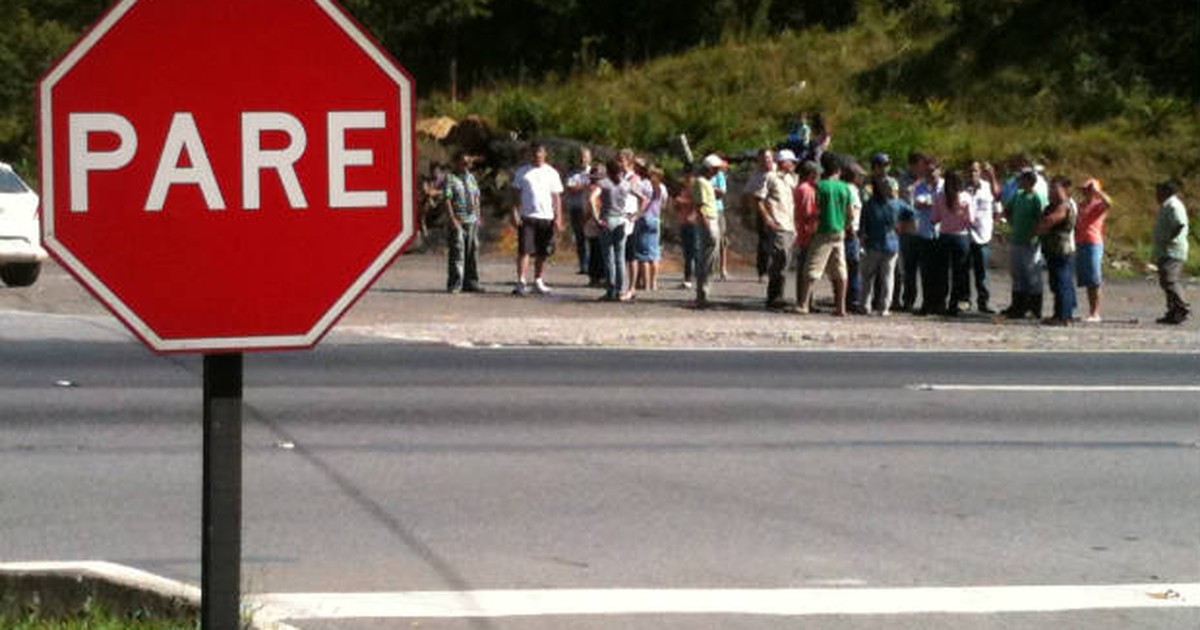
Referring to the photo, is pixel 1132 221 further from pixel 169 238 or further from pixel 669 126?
pixel 169 238

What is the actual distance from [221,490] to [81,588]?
2767 millimetres

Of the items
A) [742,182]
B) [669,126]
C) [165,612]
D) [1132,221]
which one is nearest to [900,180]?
[742,182]

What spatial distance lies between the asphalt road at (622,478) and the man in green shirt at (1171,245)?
4961 mm

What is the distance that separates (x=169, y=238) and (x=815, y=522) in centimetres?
584

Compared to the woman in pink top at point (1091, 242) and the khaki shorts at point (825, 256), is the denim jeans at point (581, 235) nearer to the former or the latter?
the khaki shorts at point (825, 256)

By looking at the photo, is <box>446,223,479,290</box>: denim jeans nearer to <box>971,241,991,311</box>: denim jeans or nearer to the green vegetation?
<box>971,241,991,311</box>: denim jeans

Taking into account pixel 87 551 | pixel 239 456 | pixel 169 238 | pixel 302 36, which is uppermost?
pixel 302 36

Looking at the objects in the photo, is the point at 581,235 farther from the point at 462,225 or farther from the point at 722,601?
the point at 722,601

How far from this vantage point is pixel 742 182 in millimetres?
29562

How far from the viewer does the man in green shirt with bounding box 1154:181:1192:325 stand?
20.6 m

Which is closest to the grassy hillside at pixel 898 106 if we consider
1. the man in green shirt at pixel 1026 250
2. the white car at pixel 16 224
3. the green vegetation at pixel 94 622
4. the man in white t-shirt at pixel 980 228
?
the man in white t-shirt at pixel 980 228

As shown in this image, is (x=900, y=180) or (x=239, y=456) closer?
(x=239, y=456)

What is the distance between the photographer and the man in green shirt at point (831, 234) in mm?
20312

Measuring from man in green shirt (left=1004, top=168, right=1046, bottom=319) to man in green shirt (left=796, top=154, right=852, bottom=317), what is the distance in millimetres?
1808
